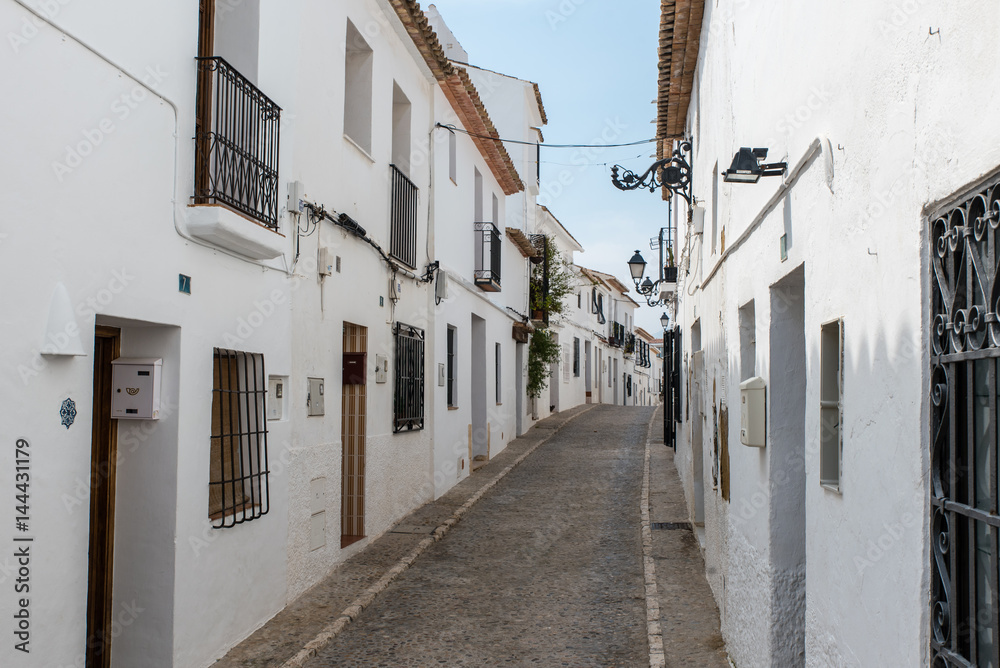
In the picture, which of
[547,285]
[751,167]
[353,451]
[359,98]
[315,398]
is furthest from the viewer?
[547,285]

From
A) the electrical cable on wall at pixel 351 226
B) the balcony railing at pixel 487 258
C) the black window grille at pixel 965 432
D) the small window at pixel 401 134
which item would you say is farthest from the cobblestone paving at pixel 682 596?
the small window at pixel 401 134

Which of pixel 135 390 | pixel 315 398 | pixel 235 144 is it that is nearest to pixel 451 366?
pixel 315 398

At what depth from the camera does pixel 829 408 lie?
3.73 meters

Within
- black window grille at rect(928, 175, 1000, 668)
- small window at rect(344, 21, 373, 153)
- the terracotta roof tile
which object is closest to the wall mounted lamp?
the terracotta roof tile

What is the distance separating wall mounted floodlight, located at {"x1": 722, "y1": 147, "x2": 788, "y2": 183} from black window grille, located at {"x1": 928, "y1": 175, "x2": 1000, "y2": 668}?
2.05 meters

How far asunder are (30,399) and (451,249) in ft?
31.1

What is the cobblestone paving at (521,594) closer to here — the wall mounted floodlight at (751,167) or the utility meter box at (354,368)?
the utility meter box at (354,368)

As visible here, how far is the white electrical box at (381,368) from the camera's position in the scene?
31.3 ft

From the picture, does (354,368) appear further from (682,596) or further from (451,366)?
(451,366)

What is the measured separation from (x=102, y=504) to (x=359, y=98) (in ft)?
18.0

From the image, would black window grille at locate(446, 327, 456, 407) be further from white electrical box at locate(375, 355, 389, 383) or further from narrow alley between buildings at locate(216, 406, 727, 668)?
white electrical box at locate(375, 355, 389, 383)

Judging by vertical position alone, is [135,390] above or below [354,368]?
below

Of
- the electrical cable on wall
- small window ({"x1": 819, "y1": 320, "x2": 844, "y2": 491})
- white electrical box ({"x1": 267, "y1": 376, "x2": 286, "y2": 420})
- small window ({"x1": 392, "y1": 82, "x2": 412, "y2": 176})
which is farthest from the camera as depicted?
small window ({"x1": 392, "y1": 82, "x2": 412, "y2": 176})

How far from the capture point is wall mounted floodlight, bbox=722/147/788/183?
4450 mm
